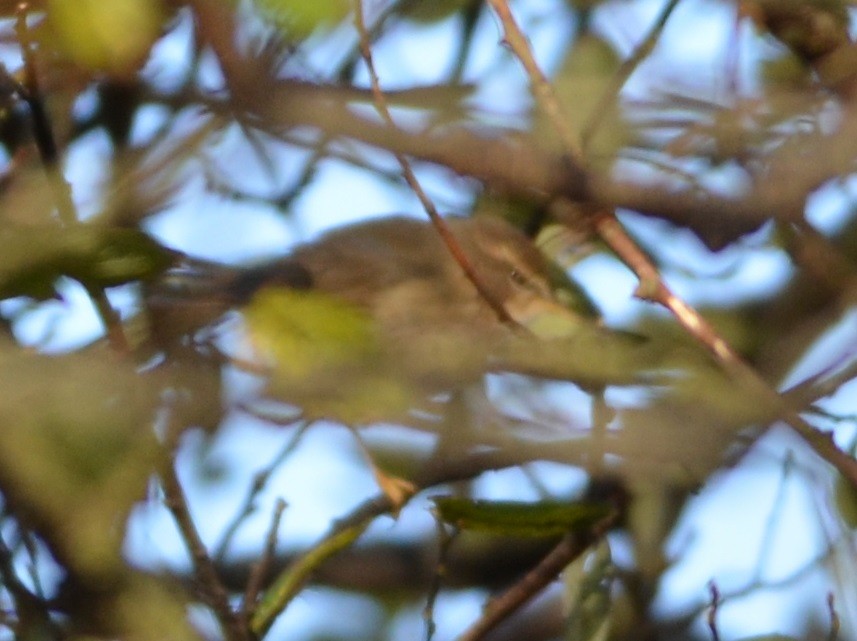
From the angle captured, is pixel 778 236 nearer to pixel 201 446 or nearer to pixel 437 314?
pixel 201 446

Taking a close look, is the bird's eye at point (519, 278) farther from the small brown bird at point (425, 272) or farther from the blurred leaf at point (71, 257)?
the blurred leaf at point (71, 257)

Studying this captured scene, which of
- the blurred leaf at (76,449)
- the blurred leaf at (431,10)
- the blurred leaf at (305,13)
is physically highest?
the blurred leaf at (305,13)

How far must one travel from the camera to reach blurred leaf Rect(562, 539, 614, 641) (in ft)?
7.39

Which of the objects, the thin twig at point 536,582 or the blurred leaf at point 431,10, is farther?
the blurred leaf at point 431,10

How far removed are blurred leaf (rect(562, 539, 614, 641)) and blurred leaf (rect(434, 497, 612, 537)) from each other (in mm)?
289

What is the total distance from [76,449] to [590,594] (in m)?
0.89

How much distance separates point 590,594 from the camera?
2.30 m

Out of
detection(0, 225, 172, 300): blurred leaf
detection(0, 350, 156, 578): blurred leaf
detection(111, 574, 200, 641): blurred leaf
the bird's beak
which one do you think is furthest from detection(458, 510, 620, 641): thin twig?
detection(0, 225, 172, 300): blurred leaf

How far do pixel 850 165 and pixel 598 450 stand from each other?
0.51 meters

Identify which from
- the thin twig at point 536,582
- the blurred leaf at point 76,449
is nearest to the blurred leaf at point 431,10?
the thin twig at point 536,582

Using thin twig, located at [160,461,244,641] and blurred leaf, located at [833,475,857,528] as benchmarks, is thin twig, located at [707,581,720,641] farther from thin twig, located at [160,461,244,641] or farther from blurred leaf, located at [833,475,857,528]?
thin twig, located at [160,461,244,641]

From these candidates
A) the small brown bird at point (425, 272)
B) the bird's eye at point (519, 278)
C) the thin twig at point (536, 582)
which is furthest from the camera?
the bird's eye at point (519, 278)

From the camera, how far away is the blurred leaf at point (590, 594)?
2.25 metres

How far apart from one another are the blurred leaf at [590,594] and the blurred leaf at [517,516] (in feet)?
0.95
